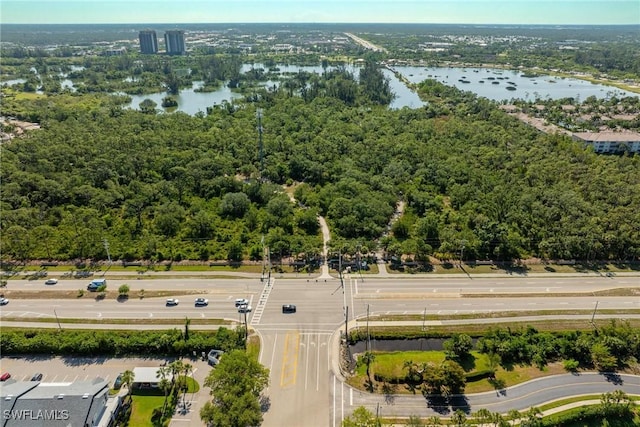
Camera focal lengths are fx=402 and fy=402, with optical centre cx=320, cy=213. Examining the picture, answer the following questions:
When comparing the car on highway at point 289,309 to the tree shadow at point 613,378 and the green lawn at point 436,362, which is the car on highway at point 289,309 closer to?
the green lawn at point 436,362

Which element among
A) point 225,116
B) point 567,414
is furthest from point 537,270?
point 225,116

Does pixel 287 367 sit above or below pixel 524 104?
below

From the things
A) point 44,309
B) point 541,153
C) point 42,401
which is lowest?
point 44,309

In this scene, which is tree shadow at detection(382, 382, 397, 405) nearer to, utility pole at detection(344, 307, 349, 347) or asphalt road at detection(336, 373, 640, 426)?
asphalt road at detection(336, 373, 640, 426)

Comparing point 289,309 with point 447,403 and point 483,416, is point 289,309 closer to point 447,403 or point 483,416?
point 447,403

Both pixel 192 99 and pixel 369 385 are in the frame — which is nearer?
pixel 369 385

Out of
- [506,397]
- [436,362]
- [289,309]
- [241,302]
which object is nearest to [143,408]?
[241,302]

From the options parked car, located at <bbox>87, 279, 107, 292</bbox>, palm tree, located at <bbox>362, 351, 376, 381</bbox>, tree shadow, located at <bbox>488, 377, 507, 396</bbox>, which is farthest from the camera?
parked car, located at <bbox>87, 279, 107, 292</bbox>

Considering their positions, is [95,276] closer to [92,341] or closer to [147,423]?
[92,341]

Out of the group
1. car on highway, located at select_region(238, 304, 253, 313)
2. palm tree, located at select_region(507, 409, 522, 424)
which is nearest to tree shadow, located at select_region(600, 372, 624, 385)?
palm tree, located at select_region(507, 409, 522, 424)
